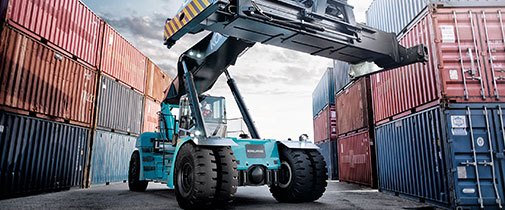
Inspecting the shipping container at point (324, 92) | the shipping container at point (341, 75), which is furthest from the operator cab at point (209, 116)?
the shipping container at point (324, 92)

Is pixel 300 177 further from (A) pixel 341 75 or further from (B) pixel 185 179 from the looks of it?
(A) pixel 341 75

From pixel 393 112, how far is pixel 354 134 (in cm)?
389

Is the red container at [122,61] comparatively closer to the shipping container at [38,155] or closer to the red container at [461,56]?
the shipping container at [38,155]

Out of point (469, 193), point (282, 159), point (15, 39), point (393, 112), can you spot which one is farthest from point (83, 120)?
point (469, 193)

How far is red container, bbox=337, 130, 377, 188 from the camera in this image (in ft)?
38.6

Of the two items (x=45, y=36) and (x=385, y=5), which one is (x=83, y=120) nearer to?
(x=45, y=36)

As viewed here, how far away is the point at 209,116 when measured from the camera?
28.2 feet

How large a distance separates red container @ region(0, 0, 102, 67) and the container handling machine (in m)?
4.17

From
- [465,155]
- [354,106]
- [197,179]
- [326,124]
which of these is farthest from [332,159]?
[197,179]

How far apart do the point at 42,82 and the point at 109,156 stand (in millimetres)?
4842

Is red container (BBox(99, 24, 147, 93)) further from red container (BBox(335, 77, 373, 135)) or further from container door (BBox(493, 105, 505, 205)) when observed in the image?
container door (BBox(493, 105, 505, 205))

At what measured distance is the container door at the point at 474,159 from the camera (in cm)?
679

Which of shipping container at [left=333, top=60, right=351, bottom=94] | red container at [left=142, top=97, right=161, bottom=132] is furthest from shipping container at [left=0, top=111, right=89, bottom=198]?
shipping container at [left=333, top=60, right=351, bottom=94]

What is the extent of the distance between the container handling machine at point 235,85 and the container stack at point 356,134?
181 inches
